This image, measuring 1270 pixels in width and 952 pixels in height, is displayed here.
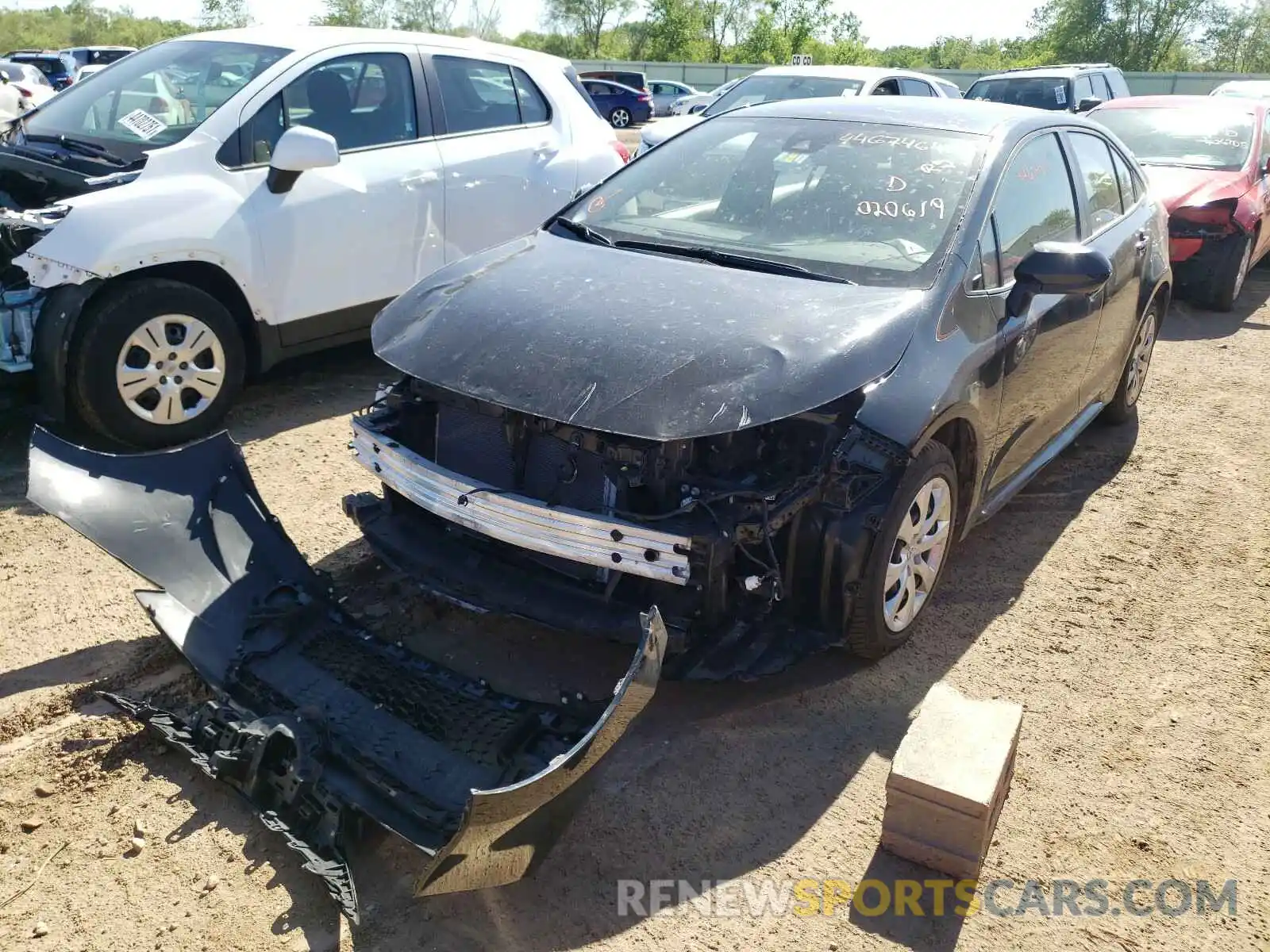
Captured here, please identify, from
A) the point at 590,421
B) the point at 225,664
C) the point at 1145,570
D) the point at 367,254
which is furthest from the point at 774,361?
the point at 367,254

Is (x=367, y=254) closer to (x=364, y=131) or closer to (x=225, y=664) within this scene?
(x=364, y=131)

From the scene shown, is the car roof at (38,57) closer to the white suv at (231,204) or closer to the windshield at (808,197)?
the white suv at (231,204)

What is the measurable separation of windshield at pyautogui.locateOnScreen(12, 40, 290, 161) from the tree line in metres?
47.8

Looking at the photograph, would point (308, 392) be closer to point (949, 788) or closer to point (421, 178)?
point (421, 178)

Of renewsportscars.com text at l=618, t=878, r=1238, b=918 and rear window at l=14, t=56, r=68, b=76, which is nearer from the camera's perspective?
renewsportscars.com text at l=618, t=878, r=1238, b=918

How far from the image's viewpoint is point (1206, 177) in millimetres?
8922

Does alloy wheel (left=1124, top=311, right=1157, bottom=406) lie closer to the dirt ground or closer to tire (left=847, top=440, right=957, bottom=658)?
the dirt ground

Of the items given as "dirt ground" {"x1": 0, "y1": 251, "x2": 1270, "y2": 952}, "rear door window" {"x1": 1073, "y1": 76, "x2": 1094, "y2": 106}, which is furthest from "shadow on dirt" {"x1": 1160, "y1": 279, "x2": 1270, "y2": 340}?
"rear door window" {"x1": 1073, "y1": 76, "x2": 1094, "y2": 106}

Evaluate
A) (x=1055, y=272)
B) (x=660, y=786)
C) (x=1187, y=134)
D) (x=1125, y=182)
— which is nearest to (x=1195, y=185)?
(x=1187, y=134)

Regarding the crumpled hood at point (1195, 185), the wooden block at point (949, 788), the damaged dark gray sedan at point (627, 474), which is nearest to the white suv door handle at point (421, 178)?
the damaged dark gray sedan at point (627, 474)

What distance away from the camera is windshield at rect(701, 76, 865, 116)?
10.1 meters

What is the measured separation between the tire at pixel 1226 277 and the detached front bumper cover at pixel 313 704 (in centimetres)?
815

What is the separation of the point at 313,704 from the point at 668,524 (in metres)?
1.15

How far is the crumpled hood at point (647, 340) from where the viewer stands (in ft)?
9.62
